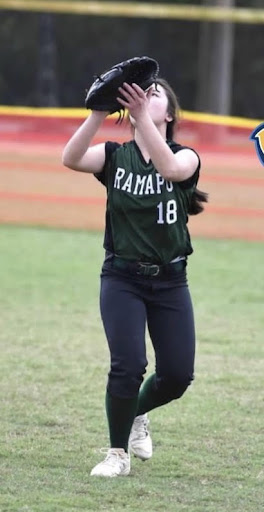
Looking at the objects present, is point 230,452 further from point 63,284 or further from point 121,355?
point 63,284

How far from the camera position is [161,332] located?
5.23m

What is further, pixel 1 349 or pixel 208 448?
pixel 1 349

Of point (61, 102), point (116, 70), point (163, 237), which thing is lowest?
point (61, 102)

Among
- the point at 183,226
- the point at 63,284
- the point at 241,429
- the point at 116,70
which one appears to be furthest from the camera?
the point at 63,284

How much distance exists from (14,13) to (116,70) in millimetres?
13756

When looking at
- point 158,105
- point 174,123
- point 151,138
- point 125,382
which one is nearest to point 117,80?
point 151,138

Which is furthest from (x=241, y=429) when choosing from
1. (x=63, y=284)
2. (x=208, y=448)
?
(x=63, y=284)

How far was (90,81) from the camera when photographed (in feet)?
59.6

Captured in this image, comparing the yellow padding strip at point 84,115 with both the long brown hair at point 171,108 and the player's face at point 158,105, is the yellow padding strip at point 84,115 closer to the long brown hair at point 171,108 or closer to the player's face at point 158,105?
the long brown hair at point 171,108

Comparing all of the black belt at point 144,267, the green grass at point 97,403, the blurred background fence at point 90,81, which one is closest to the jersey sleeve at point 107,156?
the black belt at point 144,267

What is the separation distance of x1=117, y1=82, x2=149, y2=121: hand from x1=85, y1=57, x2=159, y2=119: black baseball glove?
0.03 m

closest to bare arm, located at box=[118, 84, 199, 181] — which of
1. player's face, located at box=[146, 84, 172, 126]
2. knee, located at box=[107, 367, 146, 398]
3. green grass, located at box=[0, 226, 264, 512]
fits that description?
player's face, located at box=[146, 84, 172, 126]

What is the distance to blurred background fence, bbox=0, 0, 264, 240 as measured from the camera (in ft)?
46.9

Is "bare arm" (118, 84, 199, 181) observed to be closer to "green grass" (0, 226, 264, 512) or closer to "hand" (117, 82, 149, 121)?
"hand" (117, 82, 149, 121)
